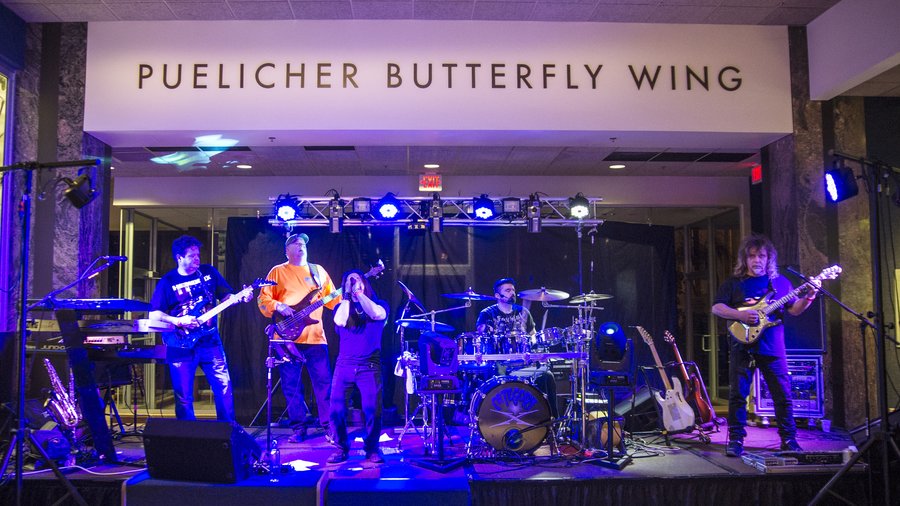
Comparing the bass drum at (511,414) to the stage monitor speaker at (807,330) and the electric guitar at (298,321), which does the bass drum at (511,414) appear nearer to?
the electric guitar at (298,321)

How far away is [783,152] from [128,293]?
380 inches

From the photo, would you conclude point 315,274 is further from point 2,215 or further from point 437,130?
point 2,215

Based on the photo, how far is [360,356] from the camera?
18.8 ft

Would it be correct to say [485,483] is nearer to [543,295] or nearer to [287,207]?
[543,295]

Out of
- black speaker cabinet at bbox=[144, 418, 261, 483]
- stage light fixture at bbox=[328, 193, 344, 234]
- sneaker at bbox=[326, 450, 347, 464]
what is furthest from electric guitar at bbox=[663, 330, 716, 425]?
black speaker cabinet at bbox=[144, 418, 261, 483]

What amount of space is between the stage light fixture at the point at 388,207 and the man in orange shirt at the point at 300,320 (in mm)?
1139

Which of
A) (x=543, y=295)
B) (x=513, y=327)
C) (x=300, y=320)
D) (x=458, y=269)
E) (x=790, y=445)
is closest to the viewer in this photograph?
(x=790, y=445)

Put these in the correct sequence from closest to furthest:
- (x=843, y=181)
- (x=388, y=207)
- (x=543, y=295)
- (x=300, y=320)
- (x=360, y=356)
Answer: (x=843, y=181)
(x=360, y=356)
(x=543, y=295)
(x=300, y=320)
(x=388, y=207)

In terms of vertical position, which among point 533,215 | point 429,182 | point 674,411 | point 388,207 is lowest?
point 674,411

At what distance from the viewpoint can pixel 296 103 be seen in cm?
712

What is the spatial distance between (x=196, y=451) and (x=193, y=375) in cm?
160

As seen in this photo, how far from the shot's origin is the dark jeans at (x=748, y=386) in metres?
5.91

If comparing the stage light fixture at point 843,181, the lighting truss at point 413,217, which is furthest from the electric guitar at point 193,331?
the stage light fixture at point 843,181

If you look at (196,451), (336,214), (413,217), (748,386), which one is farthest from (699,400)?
(196,451)
